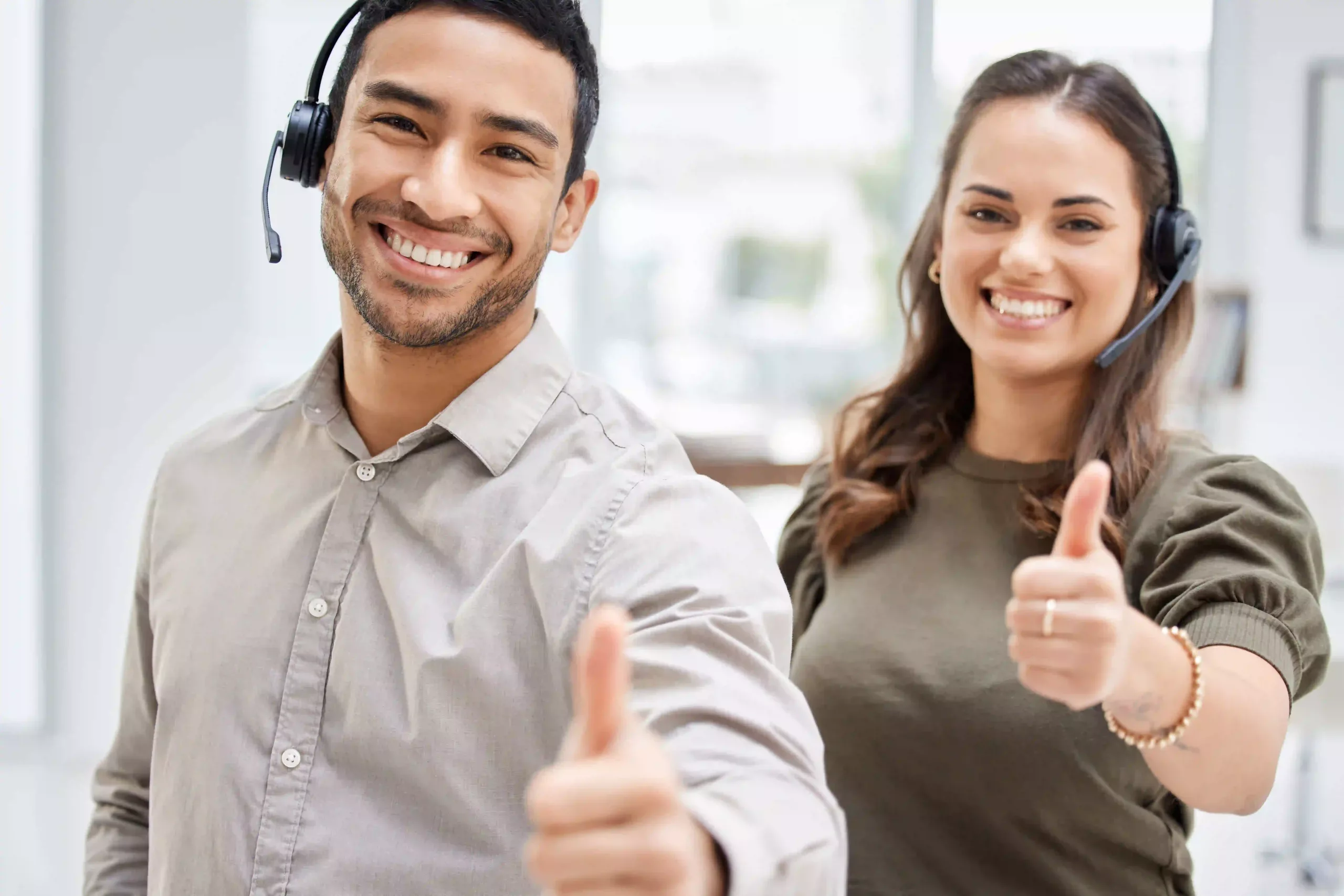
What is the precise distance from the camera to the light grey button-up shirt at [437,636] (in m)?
0.99

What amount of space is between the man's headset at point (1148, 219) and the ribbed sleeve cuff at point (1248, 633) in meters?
0.38

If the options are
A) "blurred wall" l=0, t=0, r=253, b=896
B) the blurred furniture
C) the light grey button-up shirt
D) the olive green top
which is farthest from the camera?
the blurred furniture

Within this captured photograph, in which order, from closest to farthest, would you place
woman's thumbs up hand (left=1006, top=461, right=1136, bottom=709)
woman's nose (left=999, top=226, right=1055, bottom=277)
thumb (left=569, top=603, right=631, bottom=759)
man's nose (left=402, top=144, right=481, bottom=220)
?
thumb (left=569, top=603, right=631, bottom=759)
woman's thumbs up hand (left=1006, top=461, right=1136, bottom=709)
man's nose (left=402, top=144, right=481, bottom=220)
woman's nose (left=999, top=226, right=1055, bottom=277)

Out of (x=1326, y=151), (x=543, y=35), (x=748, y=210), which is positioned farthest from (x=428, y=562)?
(x=1326, y=151)

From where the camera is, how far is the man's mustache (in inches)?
45.0

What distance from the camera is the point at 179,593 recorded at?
1220mm

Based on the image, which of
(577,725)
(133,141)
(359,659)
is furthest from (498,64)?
(133,141)

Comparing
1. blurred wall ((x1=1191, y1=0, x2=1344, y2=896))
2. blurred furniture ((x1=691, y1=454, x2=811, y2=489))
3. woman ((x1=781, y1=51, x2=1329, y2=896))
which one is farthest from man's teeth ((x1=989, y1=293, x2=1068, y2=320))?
blurred wall ((x1=1191, y1=0, x2=1344, y2=896))

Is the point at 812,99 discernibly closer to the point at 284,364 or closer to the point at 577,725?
the point at 284,364

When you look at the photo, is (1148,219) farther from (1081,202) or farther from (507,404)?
(507,404)

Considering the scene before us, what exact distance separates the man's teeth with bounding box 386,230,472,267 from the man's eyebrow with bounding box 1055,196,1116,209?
0.69 m

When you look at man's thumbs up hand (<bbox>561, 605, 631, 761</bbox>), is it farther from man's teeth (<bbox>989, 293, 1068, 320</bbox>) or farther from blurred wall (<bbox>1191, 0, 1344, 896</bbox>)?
blurred wall (<bbox>1191, 0, 1344, 896</bbox>)

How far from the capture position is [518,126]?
45.2 inches

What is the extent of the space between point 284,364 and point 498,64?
2.75 meters
